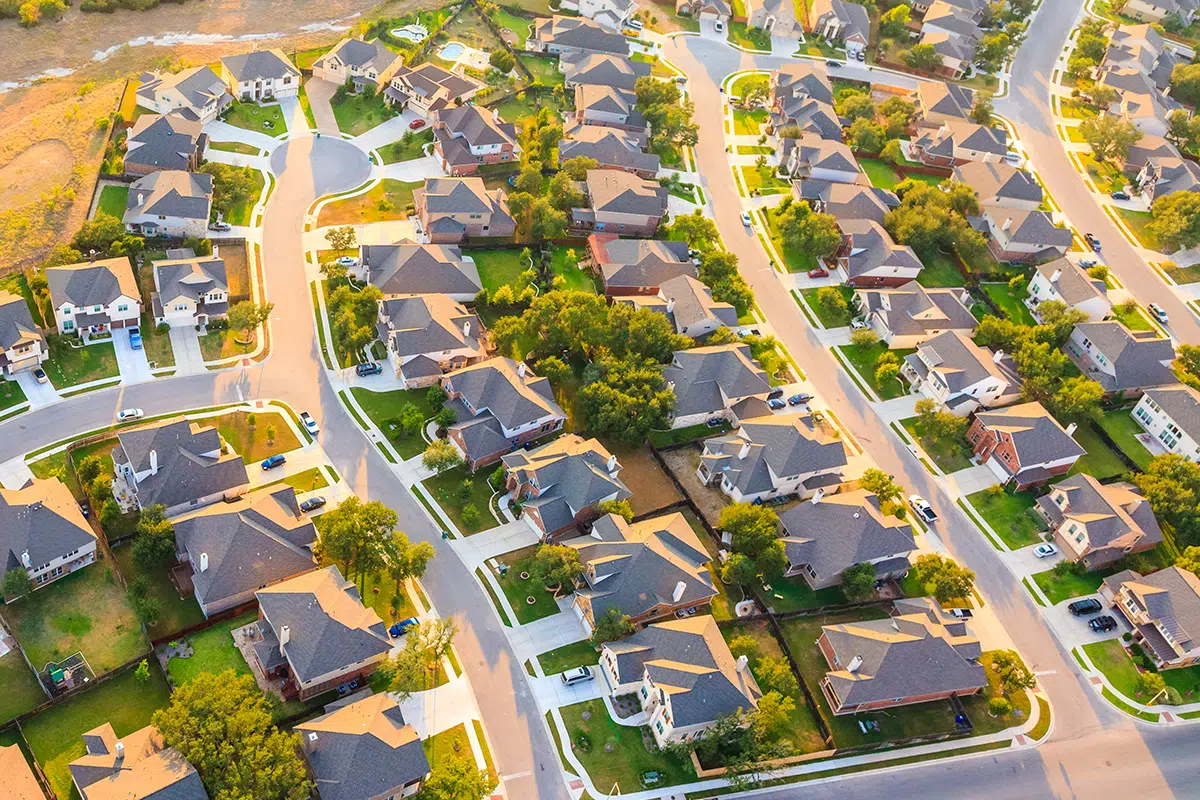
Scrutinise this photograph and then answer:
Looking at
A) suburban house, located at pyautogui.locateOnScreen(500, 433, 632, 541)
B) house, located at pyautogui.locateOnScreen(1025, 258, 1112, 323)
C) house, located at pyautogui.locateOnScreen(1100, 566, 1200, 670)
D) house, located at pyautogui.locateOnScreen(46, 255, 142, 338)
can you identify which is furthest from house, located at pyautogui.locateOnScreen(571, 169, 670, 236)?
house, located at pyautogui.locateOnScreen(1100, 566, 1200, 670)

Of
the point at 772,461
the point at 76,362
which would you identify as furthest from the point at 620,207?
the point at 76,362

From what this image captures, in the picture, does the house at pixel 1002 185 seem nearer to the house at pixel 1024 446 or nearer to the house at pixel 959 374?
the house at pixel 959 374

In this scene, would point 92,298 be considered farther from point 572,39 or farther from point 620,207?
point 572,39

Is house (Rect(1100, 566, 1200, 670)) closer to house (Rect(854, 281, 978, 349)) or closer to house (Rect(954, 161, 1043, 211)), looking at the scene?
house (Rect(854, 281, 978, 349))

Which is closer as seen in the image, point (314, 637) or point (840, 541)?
point (314, 637)

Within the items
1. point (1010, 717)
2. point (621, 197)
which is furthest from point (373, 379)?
point (1010, 717)

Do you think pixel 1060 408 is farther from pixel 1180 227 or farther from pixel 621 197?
pixel 621 197

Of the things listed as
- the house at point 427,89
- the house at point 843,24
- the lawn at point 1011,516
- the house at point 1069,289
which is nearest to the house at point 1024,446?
the lawn at point 1011,516
